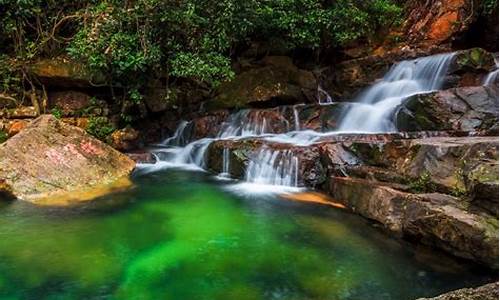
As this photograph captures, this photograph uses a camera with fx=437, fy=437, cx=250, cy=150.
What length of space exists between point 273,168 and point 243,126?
2.94m

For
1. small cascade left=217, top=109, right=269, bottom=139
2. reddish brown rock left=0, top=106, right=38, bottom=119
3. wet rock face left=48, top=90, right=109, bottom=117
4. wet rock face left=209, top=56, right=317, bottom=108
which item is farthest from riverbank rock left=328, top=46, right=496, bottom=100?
reddish brown rock left=0, top=106, right=38, bottom=119

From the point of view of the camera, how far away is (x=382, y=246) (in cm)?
519

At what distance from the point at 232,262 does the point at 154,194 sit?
10.1 feet

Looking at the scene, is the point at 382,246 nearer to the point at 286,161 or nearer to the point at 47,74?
the point at 286,161

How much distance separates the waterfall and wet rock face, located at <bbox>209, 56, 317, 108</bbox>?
1606 mm

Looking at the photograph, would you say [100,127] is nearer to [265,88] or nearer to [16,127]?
[16,127]

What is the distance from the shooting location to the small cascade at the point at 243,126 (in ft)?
34.6

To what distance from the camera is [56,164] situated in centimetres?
760

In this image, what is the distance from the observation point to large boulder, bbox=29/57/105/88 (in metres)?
Result: 9.78

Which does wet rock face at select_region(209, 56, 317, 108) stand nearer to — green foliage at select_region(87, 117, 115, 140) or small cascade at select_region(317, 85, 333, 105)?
small cascade at select_region(317, 85, 333, 105)

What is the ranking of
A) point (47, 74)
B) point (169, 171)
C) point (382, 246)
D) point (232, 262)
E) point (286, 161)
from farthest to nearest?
point (47, 74), point (169, 171), point (286, 161), point (382, 246), point (232, 262)

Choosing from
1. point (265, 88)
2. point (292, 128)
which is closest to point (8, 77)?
point (265, 88)

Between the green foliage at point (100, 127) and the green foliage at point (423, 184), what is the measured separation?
7.14 m

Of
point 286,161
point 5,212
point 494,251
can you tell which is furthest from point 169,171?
point 494,251
